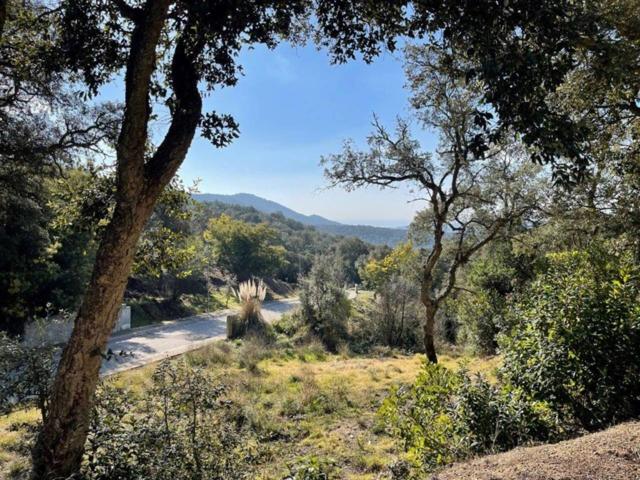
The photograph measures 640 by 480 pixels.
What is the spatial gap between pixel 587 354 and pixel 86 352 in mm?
4298

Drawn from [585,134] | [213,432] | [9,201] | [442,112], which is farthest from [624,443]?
[9,201]

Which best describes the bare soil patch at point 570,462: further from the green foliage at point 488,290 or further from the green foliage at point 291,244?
the green foliage at point 488,290

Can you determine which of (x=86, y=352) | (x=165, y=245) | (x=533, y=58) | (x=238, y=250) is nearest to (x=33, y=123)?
(x=165, y=245)

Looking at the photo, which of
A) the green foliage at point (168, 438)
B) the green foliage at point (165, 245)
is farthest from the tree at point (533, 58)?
the green foliage at point (165, 245)

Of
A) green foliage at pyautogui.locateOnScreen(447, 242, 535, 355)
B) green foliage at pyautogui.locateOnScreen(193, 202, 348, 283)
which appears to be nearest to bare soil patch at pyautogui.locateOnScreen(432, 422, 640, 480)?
green foliage at pyautogui.locateOnScreen(193, 202, 348, 283)

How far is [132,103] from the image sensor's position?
3.26m

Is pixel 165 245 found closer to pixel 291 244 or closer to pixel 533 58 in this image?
pixel 533 58

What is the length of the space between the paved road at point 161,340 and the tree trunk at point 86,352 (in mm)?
8275

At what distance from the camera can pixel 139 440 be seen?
313 cm

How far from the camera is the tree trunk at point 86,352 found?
3119 mm

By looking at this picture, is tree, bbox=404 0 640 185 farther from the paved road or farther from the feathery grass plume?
the feathery grass plume

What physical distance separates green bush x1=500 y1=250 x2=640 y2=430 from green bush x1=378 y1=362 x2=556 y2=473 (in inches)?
9.4

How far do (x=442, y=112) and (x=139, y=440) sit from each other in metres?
9.37

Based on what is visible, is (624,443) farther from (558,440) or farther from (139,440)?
(139,440)
